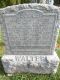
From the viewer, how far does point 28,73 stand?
6.29 m

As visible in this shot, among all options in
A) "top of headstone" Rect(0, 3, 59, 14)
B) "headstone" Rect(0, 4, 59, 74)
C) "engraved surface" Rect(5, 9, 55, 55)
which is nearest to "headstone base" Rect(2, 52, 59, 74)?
"headstone" Rect(0, 4, 59, 74)

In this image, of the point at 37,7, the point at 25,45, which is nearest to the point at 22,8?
the point at 37,7

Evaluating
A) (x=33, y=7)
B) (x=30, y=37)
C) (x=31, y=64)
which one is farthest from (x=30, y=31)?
(x=31, y=64)

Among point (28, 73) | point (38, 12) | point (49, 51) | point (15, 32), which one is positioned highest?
point (38, 12)

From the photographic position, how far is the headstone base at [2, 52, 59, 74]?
6.19 metres

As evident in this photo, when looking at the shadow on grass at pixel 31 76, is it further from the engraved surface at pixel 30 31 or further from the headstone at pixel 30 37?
the engraved surface at pixel 30 31

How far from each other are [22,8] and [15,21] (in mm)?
315

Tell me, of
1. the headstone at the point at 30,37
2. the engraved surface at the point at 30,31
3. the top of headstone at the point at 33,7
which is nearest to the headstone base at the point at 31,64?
the headstone at the point at 30,37

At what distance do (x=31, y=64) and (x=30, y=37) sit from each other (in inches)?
22.3

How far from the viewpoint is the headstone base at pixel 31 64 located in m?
6.19

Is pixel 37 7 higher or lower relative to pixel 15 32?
higher

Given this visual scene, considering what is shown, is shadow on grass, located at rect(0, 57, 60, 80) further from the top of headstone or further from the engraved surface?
the top of headstone

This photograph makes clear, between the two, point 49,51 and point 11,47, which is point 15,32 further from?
point 49,51

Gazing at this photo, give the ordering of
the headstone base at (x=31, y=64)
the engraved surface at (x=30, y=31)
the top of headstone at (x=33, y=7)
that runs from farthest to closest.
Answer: the headstone base at (x=31, y=64) → the engraved surface at (x=30, y=31) → the top of headstone at (x=33, y=7)
